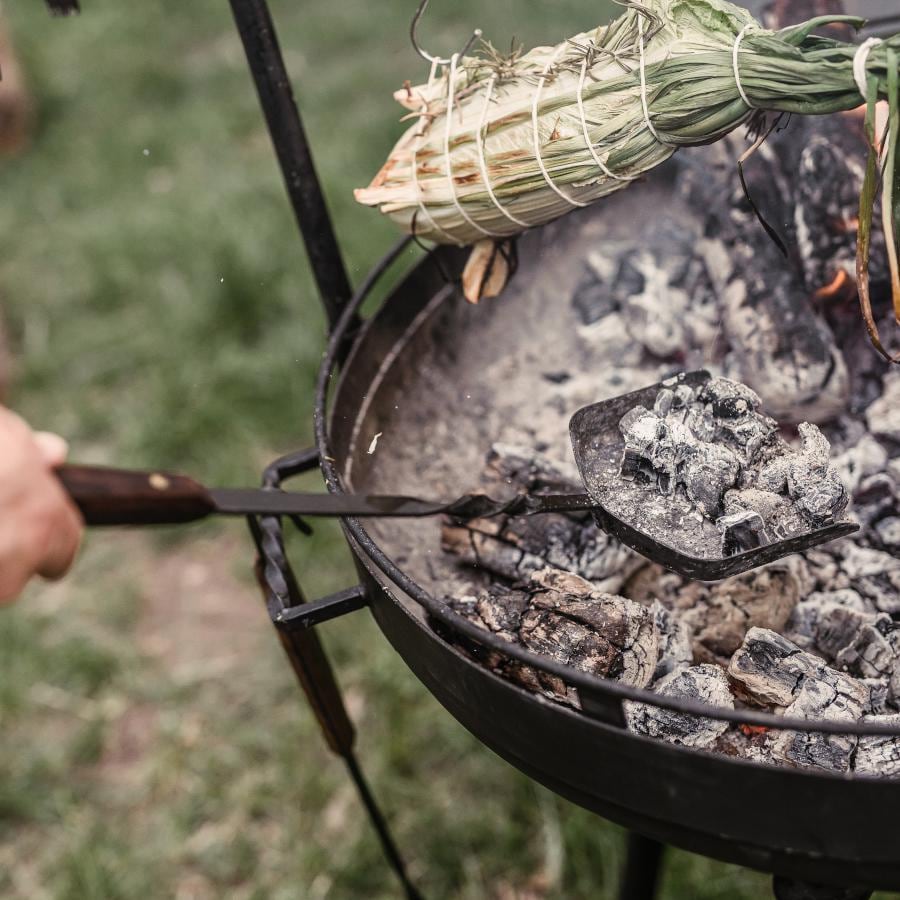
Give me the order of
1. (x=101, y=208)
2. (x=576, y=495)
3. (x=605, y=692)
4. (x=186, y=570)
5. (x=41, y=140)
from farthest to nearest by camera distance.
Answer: (x=41, y=140) → (x=101, y=208) → (x=186, y=570) → (x=576, y=495) → (x=605, y=692)

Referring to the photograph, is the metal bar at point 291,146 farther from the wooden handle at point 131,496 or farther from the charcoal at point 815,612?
the charcoal at point 815,612

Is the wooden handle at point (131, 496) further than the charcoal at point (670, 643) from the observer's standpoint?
No

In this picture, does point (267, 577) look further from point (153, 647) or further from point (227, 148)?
point (227, 148)

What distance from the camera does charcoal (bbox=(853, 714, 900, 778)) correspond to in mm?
944

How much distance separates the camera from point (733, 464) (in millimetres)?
1093

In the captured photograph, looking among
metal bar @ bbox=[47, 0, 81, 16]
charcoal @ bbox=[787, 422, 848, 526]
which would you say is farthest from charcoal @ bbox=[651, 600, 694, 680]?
metal bar @ bbox=[47, 0, 81, 16]

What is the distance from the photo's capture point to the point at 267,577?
1.15 meters

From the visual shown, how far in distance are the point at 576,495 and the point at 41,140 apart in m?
3.54

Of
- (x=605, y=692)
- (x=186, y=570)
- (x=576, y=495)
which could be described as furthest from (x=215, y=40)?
(x=605, y=692)

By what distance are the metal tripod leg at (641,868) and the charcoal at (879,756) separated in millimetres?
487

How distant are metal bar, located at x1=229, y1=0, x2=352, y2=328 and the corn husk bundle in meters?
0.16

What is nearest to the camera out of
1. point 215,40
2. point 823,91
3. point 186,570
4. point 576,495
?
point 823,91

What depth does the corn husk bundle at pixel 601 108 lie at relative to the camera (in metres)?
0.95

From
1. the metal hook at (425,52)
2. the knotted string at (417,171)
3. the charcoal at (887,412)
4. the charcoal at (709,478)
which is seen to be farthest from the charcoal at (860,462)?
the metal hook at (425,52)
